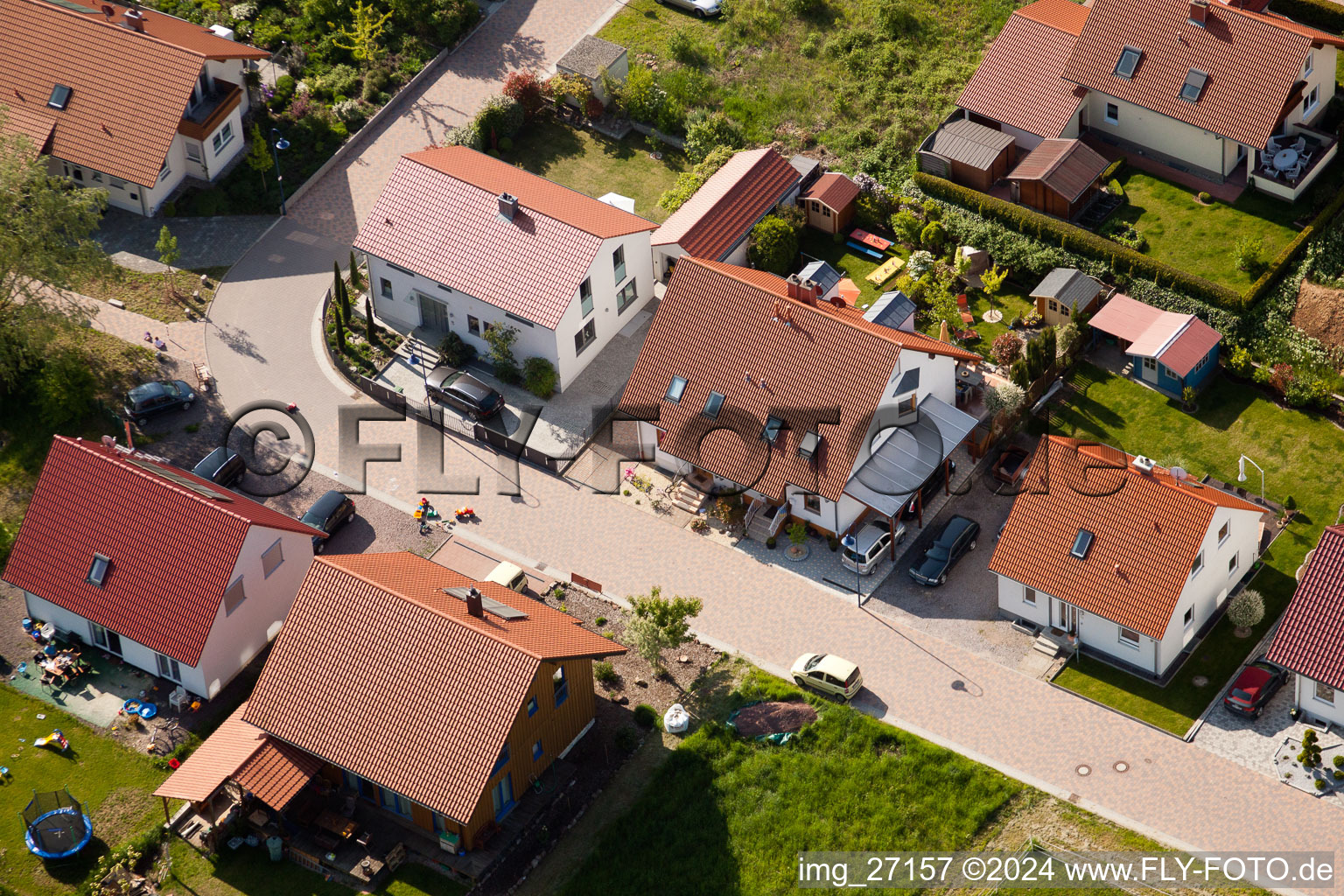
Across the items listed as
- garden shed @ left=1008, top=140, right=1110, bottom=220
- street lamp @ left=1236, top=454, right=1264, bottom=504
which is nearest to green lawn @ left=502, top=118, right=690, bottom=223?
garden shed @ left=1008, top=140, right=1110, bottom=220

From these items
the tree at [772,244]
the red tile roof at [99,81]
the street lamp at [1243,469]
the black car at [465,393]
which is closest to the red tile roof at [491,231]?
the black car at [465,393]

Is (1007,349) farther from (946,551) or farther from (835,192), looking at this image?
(835,192)

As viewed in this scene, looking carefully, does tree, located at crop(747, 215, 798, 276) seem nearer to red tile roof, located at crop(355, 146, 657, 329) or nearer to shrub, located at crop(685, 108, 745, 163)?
red tile roof, located at crop(355, 146, 657, 329)

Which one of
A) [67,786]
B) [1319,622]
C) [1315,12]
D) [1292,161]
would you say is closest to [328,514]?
[67,786]

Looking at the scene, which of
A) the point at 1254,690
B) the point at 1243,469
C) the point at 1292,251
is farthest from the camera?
the point at 1292,251

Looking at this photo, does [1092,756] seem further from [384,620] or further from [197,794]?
[197,794]

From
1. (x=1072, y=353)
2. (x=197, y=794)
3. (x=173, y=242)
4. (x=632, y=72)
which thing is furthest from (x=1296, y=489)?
(x=173, y=242)
